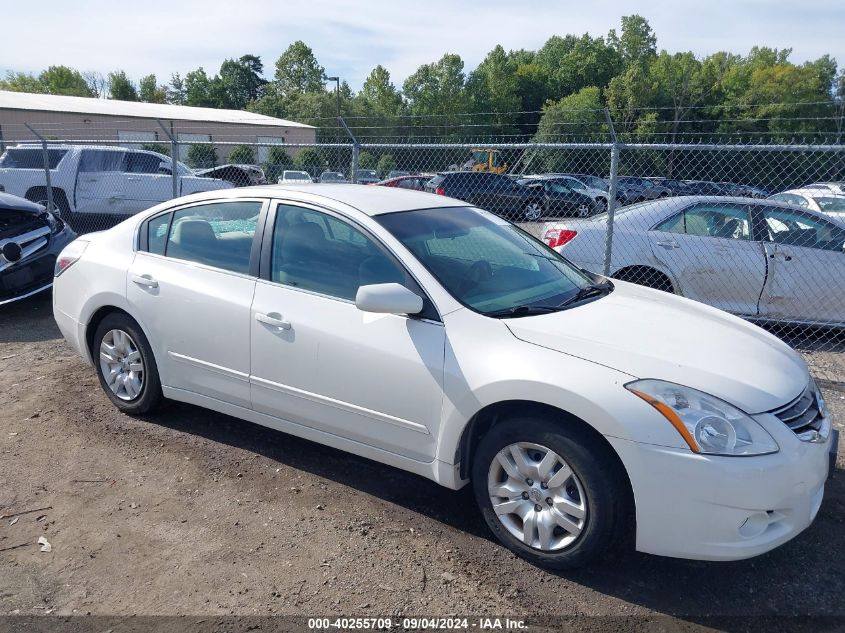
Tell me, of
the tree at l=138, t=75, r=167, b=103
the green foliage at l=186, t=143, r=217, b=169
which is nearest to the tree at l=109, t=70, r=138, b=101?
the tree at l=138, t=75, r=167, b=103

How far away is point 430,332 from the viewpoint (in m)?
3.36

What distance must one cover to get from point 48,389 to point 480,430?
369 centimetres

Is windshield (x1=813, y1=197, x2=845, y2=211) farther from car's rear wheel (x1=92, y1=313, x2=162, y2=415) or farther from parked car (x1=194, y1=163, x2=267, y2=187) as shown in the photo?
car's rear wheel (x1=92, y1=313, x2=162, y2=415)

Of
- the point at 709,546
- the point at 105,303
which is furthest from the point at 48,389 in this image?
the point at 709,546

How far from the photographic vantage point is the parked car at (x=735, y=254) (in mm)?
6660

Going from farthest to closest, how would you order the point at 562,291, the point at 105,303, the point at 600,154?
the point at 600,154
the point at 105,303
the point at 562,291

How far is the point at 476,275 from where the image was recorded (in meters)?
3.74

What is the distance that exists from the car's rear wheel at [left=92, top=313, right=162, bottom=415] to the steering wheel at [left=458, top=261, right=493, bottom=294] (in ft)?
7.05

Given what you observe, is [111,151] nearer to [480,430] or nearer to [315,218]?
[315,218]

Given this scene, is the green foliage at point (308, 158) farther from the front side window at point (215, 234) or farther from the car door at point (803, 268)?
the front side window at point (215, 234)

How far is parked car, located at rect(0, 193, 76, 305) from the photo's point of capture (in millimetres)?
7199

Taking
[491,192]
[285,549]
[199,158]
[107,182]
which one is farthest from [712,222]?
[199,158]

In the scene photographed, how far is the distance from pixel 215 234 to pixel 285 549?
201 centimetres

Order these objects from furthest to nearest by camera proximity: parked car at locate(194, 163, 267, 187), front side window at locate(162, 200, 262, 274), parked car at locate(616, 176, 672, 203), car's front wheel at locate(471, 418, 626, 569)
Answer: parked car at locate(616, 176, 672, 203) → parked car at locate(194, 163, 267, 187) → front side window at locate(162, 200, 262, 274) → car's front wheel at locate(471, 418, 626, 569)
